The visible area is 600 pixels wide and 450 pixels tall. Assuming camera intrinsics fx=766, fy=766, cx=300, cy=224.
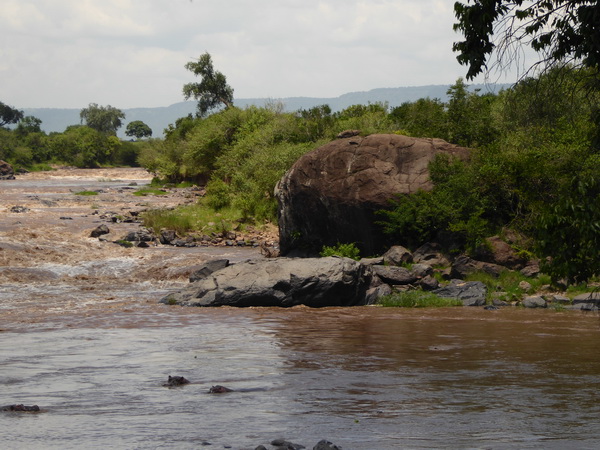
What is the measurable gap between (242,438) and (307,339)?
733 centimetres

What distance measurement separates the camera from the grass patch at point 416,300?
1980 cm

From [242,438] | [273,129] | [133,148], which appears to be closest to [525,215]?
[242,438]

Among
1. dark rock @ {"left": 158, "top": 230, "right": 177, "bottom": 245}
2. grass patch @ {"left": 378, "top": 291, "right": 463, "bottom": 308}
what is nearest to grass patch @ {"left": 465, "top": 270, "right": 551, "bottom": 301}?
grass patch @ {"left": 378, "top": 291, "right": 463, "bottom": 308}

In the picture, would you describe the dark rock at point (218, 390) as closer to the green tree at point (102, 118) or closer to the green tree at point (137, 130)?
the green tree at point (102, 118)

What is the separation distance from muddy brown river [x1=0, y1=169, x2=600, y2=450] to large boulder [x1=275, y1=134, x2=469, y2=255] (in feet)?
15.8

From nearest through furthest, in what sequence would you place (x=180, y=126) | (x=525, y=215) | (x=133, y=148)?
(x=525, y=215), (x=180, y=126), (x=133, y=148)

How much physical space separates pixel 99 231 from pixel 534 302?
19165mm

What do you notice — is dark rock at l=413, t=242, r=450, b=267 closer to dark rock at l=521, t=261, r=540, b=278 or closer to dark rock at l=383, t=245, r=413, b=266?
dark rock at l=383, t=245, r=413, b=266

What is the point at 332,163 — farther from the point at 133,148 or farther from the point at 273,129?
the point at 133,148

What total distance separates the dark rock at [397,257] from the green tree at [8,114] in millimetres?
149839

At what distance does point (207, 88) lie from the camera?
80875 millimetres

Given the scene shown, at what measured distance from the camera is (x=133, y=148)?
11562 cm

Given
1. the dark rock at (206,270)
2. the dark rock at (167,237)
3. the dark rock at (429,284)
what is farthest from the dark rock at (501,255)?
the dark rock at (167,237)

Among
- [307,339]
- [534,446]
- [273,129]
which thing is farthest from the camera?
[273,129]
